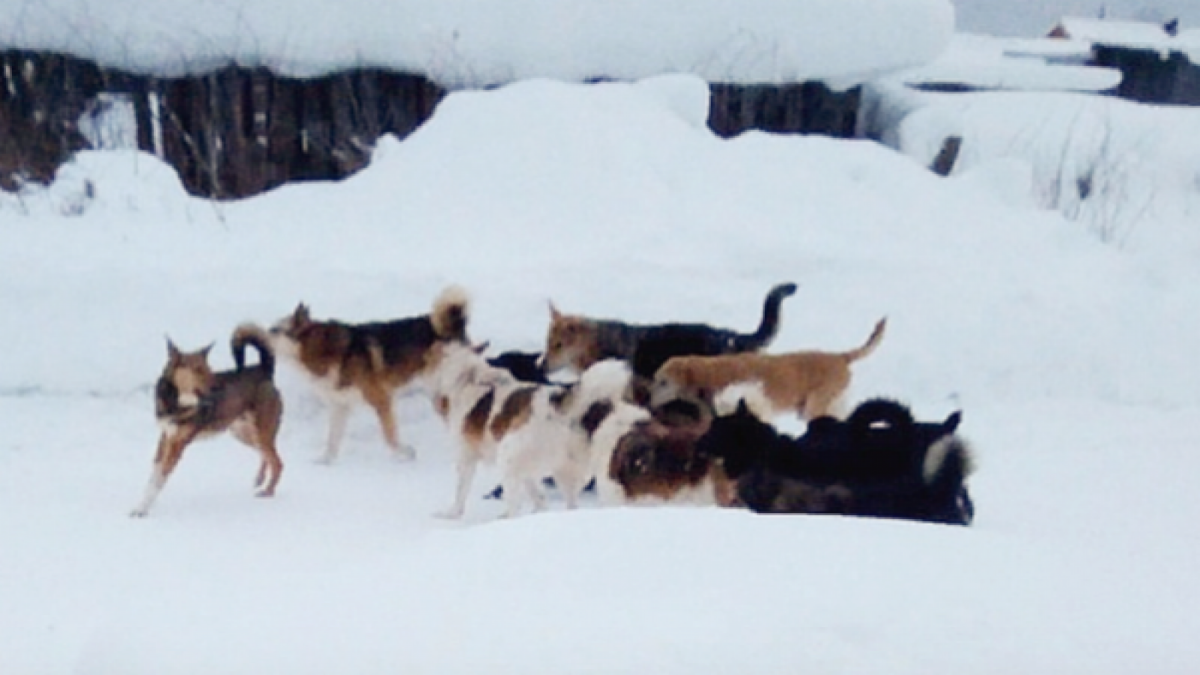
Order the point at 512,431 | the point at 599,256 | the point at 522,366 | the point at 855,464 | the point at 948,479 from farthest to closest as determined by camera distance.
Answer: the point at 599,256
the point at 522,366
the point at 512,431
the point at 855,464
the point at 948,479

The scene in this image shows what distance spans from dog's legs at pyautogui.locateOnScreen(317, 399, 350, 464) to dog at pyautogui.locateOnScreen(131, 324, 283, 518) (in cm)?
49

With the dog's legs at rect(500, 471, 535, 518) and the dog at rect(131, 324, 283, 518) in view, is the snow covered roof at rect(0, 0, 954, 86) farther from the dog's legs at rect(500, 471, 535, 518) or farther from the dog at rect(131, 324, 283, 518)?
the dog's legs at rect(500, 471, 535, 518)

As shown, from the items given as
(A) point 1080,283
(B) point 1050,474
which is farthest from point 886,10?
(B) point 1050,474

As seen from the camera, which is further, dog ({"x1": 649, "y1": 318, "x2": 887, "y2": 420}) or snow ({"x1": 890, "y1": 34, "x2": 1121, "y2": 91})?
snow ({"x1": 890, "y1": 34, "x2": 1121, "y2": 91})

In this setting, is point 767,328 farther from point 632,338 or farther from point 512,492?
point 512,492

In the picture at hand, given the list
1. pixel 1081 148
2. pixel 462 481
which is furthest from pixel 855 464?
pixel 1081 148

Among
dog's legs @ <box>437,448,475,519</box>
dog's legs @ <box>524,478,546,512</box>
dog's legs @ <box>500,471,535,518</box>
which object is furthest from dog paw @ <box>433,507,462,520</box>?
dog's legs @ <box>524,478,546,512</box>

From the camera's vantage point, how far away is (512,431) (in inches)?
236

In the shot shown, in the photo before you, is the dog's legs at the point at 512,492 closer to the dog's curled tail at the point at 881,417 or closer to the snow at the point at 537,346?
the snow at the point at 537,346

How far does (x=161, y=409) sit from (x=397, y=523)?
1.27 m

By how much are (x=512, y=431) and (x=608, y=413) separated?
1.54 ft

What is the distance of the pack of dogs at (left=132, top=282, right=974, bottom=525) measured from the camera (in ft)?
17.6

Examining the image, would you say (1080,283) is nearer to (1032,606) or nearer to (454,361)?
(454,361)

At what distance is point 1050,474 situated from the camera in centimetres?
673
